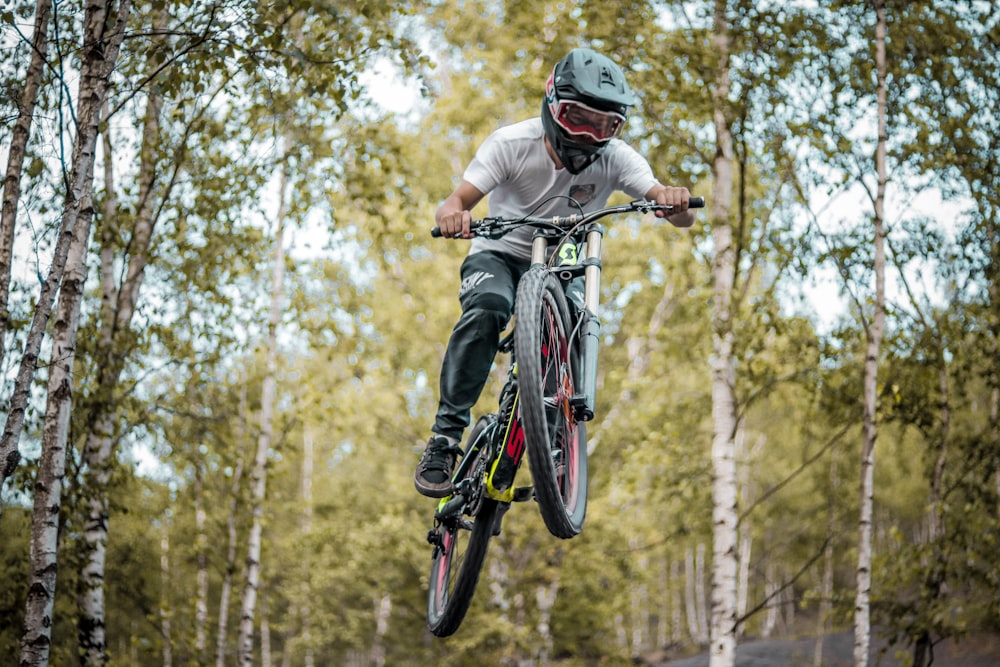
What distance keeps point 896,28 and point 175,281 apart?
748cm

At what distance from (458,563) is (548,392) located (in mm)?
1475

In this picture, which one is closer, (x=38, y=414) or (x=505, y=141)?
(x=505, y=141)

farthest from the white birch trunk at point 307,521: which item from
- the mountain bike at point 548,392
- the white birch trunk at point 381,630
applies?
the mountain bike at point 548,392

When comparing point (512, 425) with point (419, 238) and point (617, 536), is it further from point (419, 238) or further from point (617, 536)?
point (617, 536)

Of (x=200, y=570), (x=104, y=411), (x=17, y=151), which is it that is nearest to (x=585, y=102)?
(x=17, y=151)

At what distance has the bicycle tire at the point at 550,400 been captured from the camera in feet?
11.8

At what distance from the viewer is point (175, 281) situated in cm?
841

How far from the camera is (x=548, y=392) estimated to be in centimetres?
428

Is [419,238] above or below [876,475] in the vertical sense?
above

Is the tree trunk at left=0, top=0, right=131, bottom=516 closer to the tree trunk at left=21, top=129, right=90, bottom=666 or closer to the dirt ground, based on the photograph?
the tree trunk at left=21, top=129, right=90, bottom=666

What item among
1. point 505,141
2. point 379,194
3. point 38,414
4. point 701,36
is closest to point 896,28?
point 701,36

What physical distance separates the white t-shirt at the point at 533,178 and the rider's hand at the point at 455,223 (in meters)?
0.36

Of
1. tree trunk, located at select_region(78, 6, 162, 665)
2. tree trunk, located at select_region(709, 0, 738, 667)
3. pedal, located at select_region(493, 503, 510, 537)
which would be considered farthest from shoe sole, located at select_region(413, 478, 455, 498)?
tree trunk, located at select_region(709, 0, 738, 667)

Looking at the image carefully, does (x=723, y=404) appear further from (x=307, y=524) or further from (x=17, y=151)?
(x=307, y=524)
